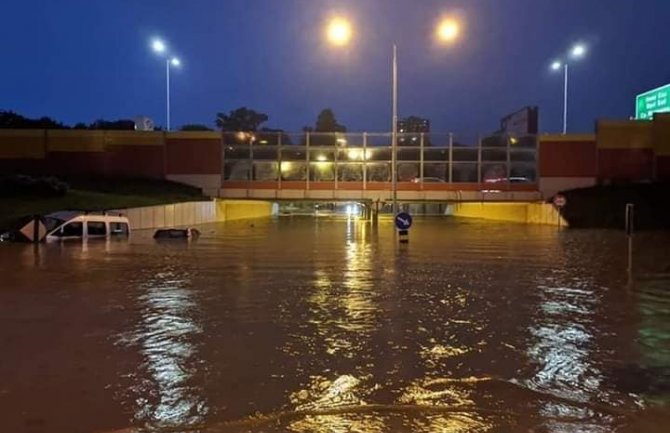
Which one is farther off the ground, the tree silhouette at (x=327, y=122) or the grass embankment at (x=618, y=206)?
the tree silhouette at (x=327, y=122)

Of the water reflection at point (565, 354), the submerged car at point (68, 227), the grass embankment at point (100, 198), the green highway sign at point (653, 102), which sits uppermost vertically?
the green highway sign at point (653, 102)

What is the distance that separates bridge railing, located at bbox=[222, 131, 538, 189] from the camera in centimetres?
5747

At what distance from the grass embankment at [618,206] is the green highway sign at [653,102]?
9.77 meters

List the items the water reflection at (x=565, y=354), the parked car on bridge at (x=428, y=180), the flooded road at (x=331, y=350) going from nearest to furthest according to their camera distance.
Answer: the flooded road at (x=331, y=350) < the water reflection at (x=565, y=354) < the parked car on bridge at (x=428, y=180)

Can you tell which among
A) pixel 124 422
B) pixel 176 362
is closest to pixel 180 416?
pixel 124 422

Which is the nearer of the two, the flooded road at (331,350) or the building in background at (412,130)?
the flooded road at (331,350)

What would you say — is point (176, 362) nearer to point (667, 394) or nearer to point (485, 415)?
point (485, 415)

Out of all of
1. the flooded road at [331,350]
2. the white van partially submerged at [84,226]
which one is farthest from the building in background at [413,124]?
the flooded road at [331,350]

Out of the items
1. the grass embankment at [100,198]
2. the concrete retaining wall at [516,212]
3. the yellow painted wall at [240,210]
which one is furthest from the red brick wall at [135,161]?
the concrete retaining wall at [516,212]

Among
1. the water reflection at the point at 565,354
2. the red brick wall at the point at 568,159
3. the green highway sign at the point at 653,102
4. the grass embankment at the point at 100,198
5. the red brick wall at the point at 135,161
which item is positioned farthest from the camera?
the green highway sign at the point at 653,102

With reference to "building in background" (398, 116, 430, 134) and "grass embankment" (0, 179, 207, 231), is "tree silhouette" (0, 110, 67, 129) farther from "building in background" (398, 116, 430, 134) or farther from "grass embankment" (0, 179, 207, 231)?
"building in background" (398, 116, 430, 134)

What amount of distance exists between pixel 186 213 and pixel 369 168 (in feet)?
55.6

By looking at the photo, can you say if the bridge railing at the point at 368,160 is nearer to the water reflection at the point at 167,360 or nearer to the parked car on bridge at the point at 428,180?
the parked car on bridge at the point at 428,180

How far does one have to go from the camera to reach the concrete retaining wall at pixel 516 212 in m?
53.0
